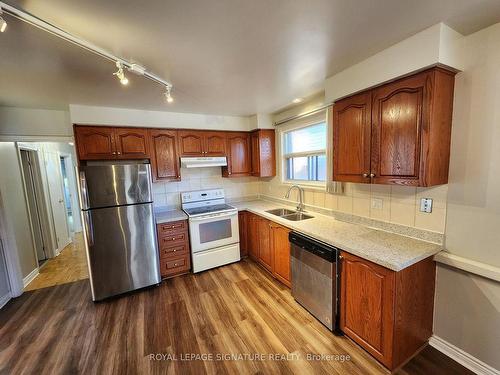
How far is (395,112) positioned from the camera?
1.59 metres

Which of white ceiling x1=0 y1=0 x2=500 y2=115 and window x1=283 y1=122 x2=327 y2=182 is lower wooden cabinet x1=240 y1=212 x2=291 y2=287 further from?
white ceiling x1=0 y1=0 x2=500 y2=115

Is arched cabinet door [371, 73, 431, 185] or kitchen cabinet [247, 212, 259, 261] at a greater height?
arched cabinet door [371, 73, 431, 185]

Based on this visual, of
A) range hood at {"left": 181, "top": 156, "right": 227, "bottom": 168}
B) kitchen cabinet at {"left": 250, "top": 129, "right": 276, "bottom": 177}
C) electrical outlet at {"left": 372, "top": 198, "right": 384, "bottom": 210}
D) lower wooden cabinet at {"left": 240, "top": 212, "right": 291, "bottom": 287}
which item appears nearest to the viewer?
electrical outlet at {"left": 372, "top": 198, "right": 384, "bottom": 210}

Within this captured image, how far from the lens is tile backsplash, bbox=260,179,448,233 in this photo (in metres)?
1.66

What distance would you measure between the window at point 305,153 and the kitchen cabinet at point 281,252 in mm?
874

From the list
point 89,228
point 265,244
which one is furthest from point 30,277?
point 265,244

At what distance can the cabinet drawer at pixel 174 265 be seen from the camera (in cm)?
291

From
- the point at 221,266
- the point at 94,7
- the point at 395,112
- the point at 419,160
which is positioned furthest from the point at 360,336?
the point at 94,7

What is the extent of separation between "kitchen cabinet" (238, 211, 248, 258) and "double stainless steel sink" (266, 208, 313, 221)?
1.69ft

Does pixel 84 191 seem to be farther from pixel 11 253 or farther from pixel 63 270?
pixel 63 270

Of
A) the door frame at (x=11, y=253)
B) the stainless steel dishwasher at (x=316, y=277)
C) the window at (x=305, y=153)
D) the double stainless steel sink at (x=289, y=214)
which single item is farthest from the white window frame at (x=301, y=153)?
the door frame at (x=11, y=253)

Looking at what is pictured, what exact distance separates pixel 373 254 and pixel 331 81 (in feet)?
5.15

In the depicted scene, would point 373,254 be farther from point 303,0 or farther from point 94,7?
point 94,7

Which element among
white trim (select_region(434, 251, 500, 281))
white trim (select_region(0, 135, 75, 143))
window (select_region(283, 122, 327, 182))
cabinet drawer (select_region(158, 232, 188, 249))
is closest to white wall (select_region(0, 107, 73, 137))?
white trim (select_region(0, 135, 75, 143))
